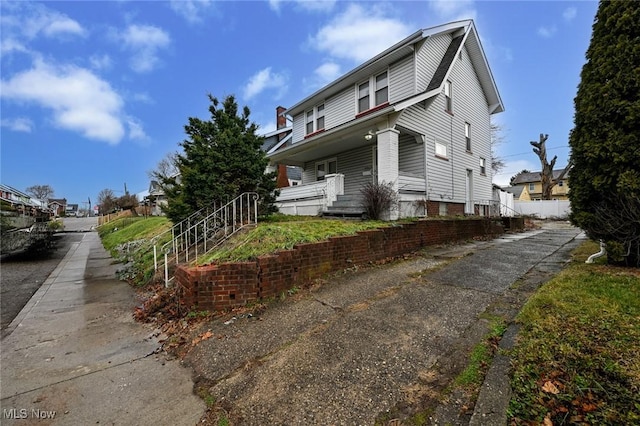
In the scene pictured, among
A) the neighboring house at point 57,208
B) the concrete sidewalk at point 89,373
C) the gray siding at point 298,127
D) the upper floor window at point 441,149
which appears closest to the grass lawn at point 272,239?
the concrete sidewalk at point 89,373

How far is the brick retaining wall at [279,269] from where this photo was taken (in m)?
4.11

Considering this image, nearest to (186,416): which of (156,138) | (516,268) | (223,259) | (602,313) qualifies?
(223,259)

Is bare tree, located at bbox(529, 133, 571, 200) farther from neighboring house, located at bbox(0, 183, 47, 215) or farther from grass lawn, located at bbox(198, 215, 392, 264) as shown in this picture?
neighboring house, located at bbox(0, 183, 47, 215)

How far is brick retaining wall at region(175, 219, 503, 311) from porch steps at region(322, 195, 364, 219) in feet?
6.34

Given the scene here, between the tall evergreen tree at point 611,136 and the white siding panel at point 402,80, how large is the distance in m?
6.68

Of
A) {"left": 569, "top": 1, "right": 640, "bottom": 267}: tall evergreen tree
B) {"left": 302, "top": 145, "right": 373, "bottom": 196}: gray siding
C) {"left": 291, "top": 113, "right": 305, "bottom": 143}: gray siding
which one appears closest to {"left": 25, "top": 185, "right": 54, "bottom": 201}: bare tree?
{"left": 291, "top": 113, "right": 305, "bottom": 143}: gray siding

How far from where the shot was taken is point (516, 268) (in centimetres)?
575

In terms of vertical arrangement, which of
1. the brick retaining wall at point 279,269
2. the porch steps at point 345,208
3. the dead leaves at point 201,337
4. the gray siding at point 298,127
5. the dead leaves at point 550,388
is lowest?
the dead leaves at point 201,337

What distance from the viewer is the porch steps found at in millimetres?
8982

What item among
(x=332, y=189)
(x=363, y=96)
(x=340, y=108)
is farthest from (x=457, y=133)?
(x=332, y=189)

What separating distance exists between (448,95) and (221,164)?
36.3 feet

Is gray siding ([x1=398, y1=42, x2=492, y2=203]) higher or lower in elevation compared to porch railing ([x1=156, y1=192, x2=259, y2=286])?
higher

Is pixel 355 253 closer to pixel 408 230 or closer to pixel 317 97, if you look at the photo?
pixel 408 230

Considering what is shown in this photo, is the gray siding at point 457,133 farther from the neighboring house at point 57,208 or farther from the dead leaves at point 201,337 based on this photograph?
the neighboring house at point 57,208
